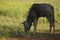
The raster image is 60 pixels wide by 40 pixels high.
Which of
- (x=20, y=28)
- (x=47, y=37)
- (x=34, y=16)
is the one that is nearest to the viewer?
(x=47, y=37)

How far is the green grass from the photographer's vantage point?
9312mm

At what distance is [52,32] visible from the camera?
8734 mm

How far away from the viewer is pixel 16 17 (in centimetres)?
1092

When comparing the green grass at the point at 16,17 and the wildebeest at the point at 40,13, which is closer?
the wildebeest at the point at 40,13

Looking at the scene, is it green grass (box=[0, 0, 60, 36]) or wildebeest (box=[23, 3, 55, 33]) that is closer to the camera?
wildebeest (box=[23, 3, 55, 33])

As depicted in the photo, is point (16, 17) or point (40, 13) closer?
point (40, 13)

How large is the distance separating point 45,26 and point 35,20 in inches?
62.1

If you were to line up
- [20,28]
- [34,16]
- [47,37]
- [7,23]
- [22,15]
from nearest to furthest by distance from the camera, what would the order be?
[47,37], [34,16], [20,28], [7,23], [22,15]

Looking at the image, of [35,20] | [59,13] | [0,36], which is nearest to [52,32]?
[35,20]

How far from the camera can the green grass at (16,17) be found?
9312 mm

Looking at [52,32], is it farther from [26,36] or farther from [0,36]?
[0,36]

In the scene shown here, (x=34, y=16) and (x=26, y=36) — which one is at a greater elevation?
(x=34, y=16)

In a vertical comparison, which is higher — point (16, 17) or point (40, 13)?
point (40, 13)

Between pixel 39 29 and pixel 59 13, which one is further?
pixel 59 13
